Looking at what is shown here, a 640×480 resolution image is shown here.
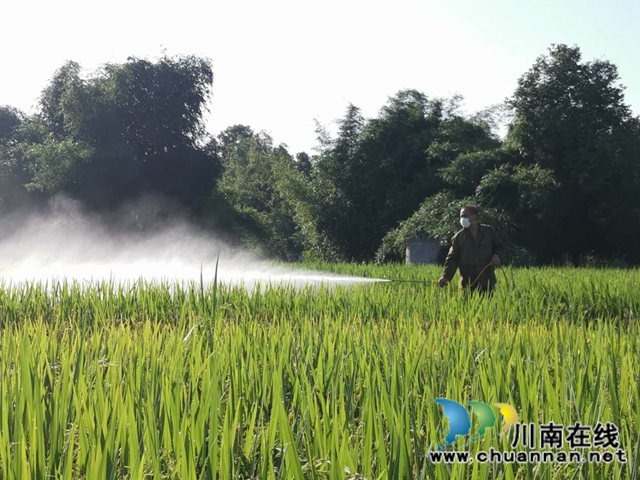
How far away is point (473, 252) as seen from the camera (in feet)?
23.4

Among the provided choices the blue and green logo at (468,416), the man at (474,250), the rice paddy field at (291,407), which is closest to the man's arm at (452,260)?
the man at (474,250)

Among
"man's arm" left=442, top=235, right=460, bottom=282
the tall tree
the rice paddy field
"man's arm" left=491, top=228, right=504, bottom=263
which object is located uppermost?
the tall tree

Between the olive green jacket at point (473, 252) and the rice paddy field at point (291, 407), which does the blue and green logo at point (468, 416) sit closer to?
the rice paddy field at point (291, 407)

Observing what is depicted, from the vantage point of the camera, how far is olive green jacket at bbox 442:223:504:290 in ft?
23.3

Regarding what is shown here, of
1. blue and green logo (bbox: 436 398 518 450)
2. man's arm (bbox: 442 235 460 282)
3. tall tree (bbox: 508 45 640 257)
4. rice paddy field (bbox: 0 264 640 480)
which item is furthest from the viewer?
tall tree (bbox: 508 45 640 257)

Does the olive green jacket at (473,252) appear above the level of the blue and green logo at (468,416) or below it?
above

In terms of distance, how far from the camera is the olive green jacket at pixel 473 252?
23.3 ft

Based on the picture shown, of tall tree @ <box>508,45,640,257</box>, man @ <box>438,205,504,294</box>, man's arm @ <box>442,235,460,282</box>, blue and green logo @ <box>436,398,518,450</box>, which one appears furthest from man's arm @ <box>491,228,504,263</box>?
tall tree @ <box>508,45,640,257</box>

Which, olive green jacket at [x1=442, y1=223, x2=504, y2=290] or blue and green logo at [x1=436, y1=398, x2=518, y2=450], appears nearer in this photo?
blue and green logo at [x1=436, y1=398, x2=518, y2=450]

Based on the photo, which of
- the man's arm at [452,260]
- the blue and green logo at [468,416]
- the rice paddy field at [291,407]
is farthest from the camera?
the man's arm at [452,260]

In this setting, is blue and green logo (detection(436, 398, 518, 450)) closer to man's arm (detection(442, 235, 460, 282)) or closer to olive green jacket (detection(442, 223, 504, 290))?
olive green jacket (detection(442, 223, 504, 290))

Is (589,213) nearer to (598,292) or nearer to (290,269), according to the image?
(290,269)

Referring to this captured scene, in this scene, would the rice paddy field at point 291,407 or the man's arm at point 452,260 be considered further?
the man's arm at point 452,260

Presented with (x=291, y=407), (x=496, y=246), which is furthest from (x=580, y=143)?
(x=291, y=407)
